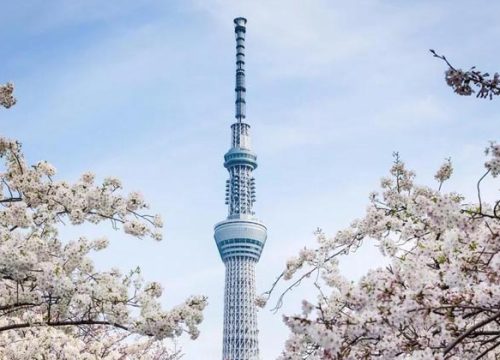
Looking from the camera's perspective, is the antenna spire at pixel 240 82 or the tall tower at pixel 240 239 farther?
the antenna spire at pixel 240 82

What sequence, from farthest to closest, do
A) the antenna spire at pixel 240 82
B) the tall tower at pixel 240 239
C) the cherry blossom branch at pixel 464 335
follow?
the antenna spire at pixel 240 82 < the tall tower at pixel 240 239 < the cherry blossom branch at pixel 464 335

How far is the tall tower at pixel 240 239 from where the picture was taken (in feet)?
320

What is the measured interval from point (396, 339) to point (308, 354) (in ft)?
4.86

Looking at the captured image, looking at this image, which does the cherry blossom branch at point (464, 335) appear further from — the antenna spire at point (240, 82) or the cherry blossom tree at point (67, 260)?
the antenna spire at point (240, 82)

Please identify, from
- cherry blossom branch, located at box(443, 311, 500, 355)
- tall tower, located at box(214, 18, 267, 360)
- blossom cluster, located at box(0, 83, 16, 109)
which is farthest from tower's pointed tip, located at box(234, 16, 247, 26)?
cherry blossom branch, located at box(443, 311, 500, 355)

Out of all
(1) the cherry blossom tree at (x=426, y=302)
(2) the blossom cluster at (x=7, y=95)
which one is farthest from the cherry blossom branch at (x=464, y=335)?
(2) the blossom cluster at (x=7, y=95)

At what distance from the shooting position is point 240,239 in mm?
108438

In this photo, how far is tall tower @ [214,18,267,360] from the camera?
320ft

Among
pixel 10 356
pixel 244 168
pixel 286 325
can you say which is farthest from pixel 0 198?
pixel 244 168

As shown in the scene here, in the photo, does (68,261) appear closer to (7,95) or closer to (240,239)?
(7,95)

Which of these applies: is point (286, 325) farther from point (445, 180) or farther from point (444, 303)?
point (445, 180)

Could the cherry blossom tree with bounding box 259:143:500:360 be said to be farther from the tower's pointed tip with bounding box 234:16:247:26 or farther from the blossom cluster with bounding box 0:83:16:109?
the tower's pointed tip with bounding box 234:16:247:26

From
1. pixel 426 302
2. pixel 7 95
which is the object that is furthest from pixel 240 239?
pixel 426 302

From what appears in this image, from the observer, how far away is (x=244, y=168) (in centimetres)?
11512
